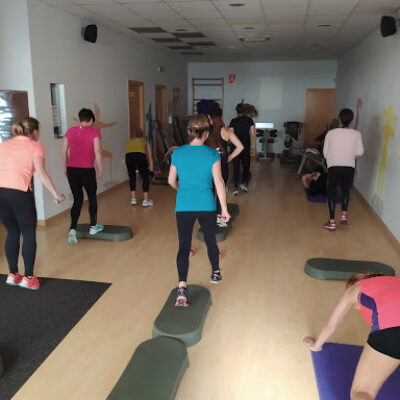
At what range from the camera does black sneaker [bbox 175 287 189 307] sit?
109 inches

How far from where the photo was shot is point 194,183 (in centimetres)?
262

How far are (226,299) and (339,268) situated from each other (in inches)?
42.1

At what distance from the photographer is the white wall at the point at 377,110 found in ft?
14.9

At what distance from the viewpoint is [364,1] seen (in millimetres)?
4477

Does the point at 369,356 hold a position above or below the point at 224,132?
below

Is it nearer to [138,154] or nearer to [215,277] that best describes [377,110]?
[138,154]

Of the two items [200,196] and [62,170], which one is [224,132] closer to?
[200,196]

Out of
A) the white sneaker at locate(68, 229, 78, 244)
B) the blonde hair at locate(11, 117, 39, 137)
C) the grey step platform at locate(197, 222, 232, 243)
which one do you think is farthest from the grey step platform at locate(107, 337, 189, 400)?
the white sneaker at locate(68, 229, 78, 244)

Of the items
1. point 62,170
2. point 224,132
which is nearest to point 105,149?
point 62,170

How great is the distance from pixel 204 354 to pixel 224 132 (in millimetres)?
2313

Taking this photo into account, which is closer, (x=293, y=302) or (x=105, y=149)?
(x=293, y=302)

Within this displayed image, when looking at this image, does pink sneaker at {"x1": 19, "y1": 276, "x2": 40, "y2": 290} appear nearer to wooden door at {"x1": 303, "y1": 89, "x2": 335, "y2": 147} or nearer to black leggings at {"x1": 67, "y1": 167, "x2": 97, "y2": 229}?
black leggings at {"x1": 67, "y1": 167, "x2": 97, "y2": 229}

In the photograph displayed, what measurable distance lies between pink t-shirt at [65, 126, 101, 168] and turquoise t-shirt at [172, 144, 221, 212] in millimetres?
1649

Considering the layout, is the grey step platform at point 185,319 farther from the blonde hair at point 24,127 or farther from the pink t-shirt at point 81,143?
the pink t-shirt at point 81,143
